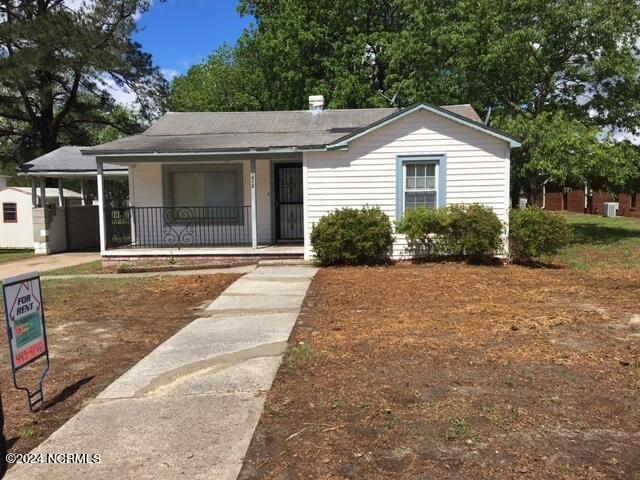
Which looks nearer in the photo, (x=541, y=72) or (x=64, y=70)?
(x=541, y=72)

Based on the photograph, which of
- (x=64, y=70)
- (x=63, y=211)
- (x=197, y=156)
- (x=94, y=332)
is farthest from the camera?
(x=64, y=70)

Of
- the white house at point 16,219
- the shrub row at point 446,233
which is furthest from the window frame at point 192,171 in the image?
the white house at point 16,219

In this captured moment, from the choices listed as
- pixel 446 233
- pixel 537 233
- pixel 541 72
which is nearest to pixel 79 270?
pixel 446 233

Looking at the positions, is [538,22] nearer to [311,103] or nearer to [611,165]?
[611,165]

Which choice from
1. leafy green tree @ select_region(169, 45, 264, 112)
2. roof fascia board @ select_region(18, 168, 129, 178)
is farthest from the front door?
leafy green tree @ select_region(169, 45, 264, 112)

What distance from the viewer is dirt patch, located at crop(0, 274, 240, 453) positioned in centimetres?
437

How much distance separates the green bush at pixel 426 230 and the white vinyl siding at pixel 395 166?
41 centimetres

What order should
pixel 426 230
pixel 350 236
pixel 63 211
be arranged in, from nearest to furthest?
pixel 350 236
pixel 426 230
pixel 63 211

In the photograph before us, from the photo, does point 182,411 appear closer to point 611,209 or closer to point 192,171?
point 192,171

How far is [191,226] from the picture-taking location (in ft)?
48.3

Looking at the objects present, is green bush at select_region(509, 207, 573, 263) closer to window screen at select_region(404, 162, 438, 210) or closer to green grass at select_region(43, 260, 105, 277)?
window screen at select_region(404, 162, 438, 210)

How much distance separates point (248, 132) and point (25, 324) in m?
11.5

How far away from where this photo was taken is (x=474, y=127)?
11953mm

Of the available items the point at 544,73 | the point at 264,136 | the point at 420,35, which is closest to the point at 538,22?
the point at 544,73
